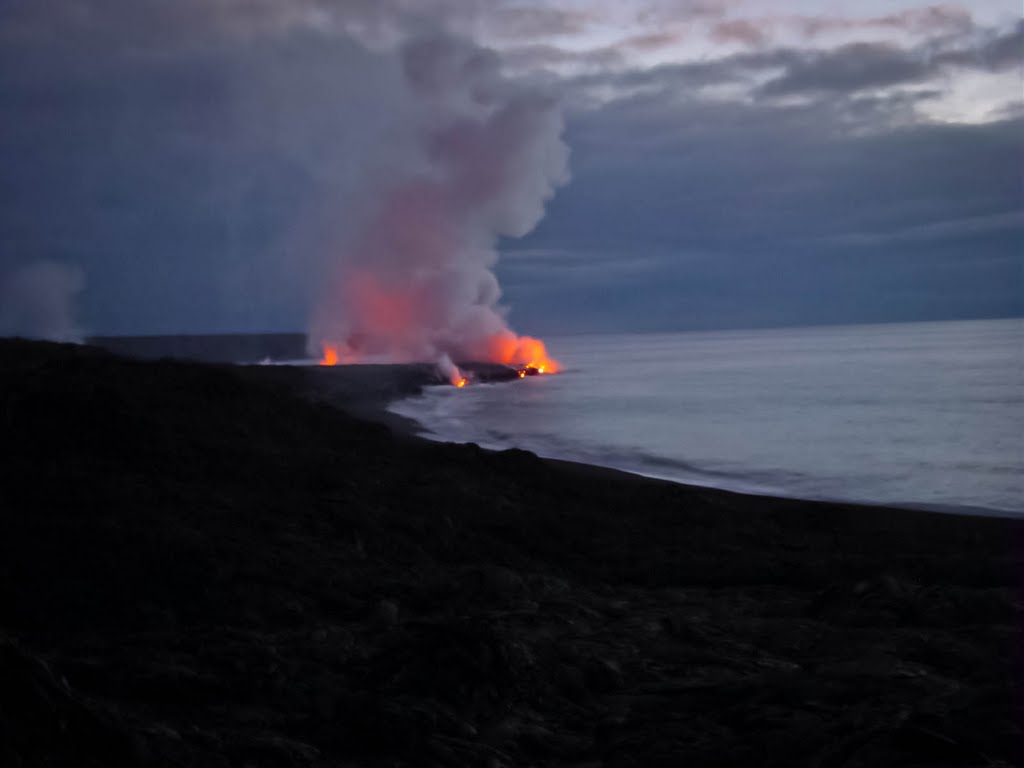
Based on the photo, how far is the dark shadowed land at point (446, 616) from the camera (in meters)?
5.30

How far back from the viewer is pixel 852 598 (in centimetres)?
824

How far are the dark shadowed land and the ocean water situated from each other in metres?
9.89

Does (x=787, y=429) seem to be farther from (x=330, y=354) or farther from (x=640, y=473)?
(x=330, y=354)

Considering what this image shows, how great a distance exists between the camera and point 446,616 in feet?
25.2

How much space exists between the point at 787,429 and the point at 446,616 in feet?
96.9

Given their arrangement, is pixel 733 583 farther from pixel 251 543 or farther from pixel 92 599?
pixel 92 599

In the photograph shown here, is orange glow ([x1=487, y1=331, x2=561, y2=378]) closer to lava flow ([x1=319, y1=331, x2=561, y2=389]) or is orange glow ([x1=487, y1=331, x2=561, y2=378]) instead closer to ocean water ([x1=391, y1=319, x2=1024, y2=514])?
lava flow ([x1=319, y1=331, x2=561, y2=389])

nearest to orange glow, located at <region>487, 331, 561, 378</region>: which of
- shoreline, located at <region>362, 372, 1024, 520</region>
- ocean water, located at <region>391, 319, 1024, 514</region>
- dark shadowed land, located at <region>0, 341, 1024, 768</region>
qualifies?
ocean water, located at <region>391, 319, 1024, 514</region>

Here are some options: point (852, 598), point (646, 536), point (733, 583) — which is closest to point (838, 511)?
point (646, 536)

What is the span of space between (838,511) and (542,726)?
365 inches

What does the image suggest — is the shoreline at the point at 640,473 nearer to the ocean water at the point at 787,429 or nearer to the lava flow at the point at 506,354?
the ocean water at the point at 787,429

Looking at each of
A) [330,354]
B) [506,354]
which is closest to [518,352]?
[506,354]

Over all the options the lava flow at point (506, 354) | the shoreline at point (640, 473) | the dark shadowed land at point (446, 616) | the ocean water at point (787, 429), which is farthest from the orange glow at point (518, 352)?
the dark shadowed land at point (446, 616)

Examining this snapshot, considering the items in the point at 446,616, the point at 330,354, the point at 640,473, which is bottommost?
the point at 640,473
